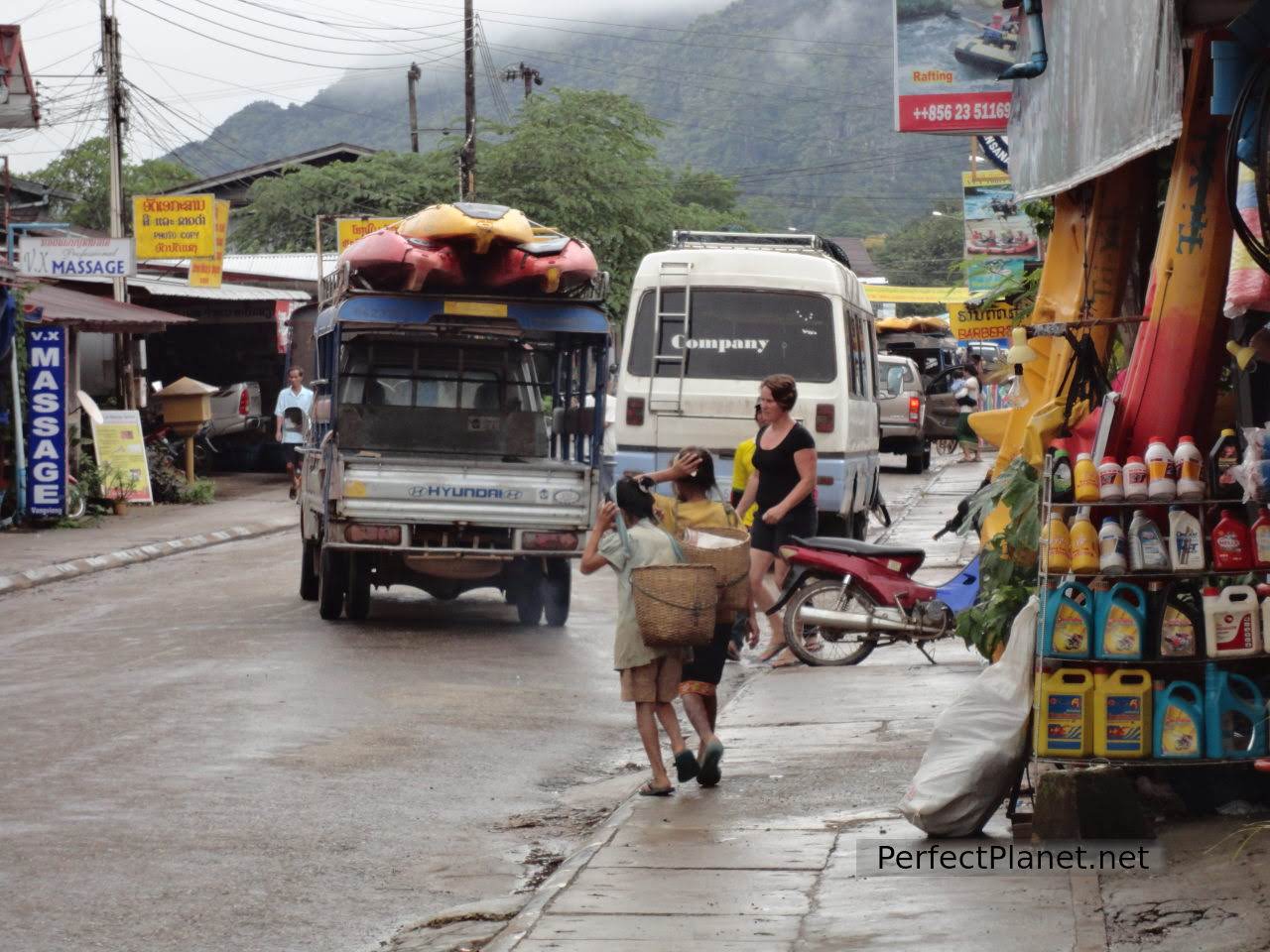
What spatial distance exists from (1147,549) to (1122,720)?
2.09 ft

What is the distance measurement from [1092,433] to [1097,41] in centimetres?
158

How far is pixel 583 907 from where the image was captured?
6395 millimetres

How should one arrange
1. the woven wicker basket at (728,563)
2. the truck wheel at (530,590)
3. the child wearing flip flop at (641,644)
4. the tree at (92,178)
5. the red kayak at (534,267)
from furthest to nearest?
1. the tree at (92,178)
2. the truck wheel at (530,590)
3. the red kayak at (534,267)
4. the woven wicker basket at (728,563)
5. the child wearing flip flop at (641,644)

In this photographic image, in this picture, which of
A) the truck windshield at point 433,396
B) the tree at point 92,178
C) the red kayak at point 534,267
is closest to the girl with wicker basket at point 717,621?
the red kayak at point 534,267

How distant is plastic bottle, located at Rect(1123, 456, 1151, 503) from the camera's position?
23.0 feet

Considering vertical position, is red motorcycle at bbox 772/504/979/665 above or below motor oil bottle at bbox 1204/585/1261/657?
below

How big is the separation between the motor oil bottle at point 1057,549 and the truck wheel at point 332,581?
794 centimetres

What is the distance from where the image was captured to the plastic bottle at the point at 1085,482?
23.2 ft

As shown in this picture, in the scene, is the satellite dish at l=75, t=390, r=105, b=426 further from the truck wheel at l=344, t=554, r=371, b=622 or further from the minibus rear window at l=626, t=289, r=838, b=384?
the truck wheel at l=344, t=554, r=371, b=622

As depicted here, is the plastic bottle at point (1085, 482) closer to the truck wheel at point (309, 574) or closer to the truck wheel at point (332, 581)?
the truck wheel at point (332, 581)

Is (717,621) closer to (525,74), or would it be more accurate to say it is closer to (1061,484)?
(1061,484)

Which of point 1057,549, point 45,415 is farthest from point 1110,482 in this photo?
point 45,415

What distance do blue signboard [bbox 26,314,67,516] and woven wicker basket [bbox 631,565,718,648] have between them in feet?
53.3

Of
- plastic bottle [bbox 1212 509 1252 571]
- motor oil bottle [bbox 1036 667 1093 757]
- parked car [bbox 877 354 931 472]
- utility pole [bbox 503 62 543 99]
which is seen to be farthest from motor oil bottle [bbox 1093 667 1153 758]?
utility pole [bbox 503 62 543 99]
